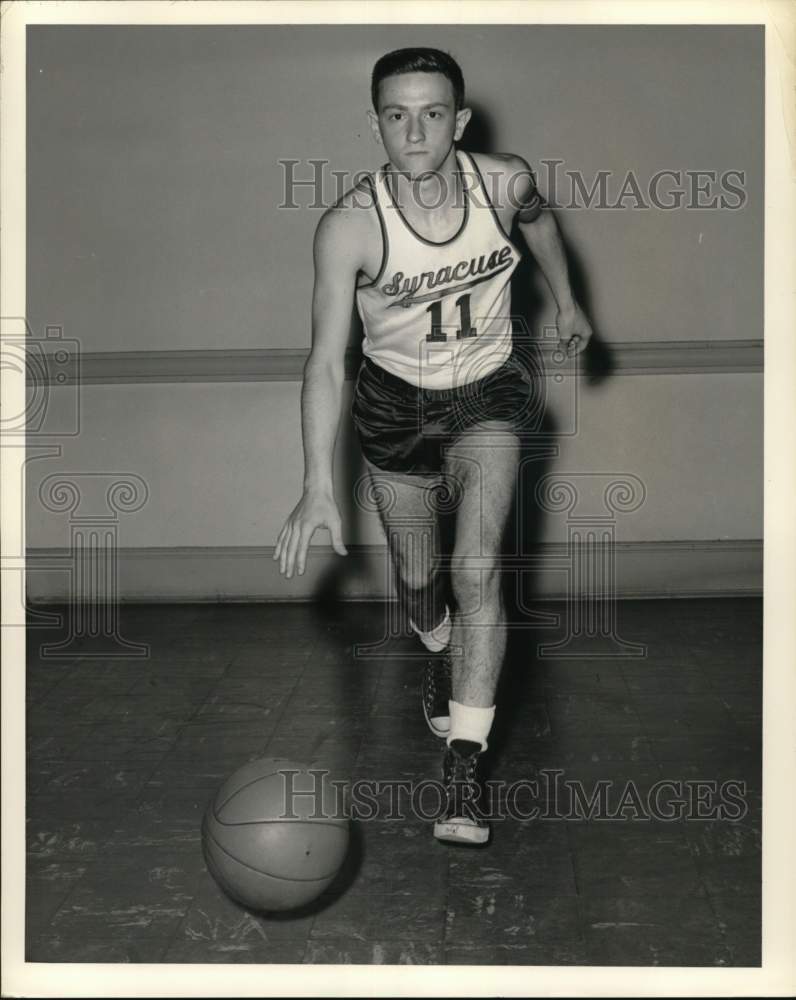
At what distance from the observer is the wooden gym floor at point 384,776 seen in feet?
8.30

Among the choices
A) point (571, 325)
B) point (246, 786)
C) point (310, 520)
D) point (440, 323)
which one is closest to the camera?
point (246, 786)

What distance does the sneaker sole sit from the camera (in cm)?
290

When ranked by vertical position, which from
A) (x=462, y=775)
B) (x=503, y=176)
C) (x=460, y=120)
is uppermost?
(x=460, y=120)

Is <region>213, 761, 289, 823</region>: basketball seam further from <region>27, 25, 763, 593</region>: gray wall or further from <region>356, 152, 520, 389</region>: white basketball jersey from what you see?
<region>27, 25, 763, 593</region>: gray wall

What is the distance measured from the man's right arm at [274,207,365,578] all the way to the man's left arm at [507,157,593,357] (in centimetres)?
45

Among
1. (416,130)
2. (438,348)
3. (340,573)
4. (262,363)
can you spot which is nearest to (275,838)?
(438,348)

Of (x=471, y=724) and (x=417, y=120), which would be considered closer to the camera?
(x=417, y=120)

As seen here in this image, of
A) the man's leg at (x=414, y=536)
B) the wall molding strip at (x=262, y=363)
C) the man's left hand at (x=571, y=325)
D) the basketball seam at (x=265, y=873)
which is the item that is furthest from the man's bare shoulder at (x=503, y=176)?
the wall molding strip at (x=262, y=363)

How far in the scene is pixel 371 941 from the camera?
2.52 m

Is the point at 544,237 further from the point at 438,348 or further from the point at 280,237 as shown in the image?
the point at 280,237

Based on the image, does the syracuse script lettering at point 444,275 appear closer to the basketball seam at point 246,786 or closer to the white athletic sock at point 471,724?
the white athletic sock at point 471,724

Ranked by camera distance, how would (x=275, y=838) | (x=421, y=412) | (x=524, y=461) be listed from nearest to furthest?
(x=275, y=838) → (x=421, y=412) → (x=524, y=461)

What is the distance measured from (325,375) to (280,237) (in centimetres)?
195

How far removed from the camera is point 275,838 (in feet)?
8.01
